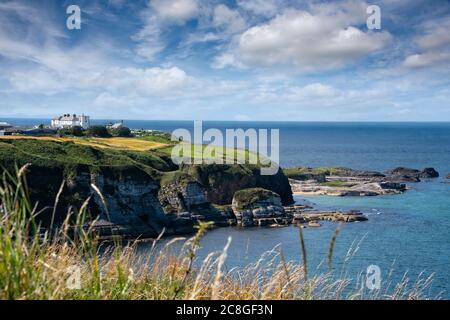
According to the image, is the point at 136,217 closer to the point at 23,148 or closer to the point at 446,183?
the point at 23,148

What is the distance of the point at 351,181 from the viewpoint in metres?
111

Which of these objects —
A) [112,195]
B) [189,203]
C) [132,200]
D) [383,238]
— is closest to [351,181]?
[189,203]

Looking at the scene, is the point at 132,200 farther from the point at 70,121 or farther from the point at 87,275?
the point at 70,121

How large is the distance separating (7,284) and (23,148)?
69964mm

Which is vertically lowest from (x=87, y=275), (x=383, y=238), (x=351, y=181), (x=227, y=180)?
(x=383, y=238)

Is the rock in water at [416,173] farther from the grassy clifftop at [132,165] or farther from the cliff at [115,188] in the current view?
the cliff at [115,188]

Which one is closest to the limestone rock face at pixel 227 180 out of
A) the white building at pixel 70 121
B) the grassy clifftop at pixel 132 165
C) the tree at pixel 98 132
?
the grassy clifftop at pixel 132 165

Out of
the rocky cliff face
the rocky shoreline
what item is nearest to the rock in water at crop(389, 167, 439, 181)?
the rocky shoreline

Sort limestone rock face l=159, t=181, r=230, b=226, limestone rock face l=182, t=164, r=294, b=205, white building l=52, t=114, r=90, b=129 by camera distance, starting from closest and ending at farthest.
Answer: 1. limestone rock face l=159, t=181, r=230, b=226
2. limestone rock face l=182, t=164, r=294, b=205
3. white building l=52, t=114, r=90, b=129

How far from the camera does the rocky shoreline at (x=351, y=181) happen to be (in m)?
97.2

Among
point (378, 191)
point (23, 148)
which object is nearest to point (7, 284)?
point (23, 148)

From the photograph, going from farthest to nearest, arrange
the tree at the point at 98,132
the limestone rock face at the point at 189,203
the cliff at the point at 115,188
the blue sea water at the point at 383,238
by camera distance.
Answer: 1. the tree at the point at 98,132
2. the limestone rock face at the point at 189,203
3. the cliff at the point at 115,188
4. the blue sea water at the point at 383,238

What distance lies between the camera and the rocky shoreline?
97.2 metres

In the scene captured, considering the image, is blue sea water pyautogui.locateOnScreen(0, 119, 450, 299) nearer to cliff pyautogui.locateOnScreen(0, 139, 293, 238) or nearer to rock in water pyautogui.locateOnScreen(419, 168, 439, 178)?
cliff pyautogui.locateOnScreen(0, 139, 293, 238)
